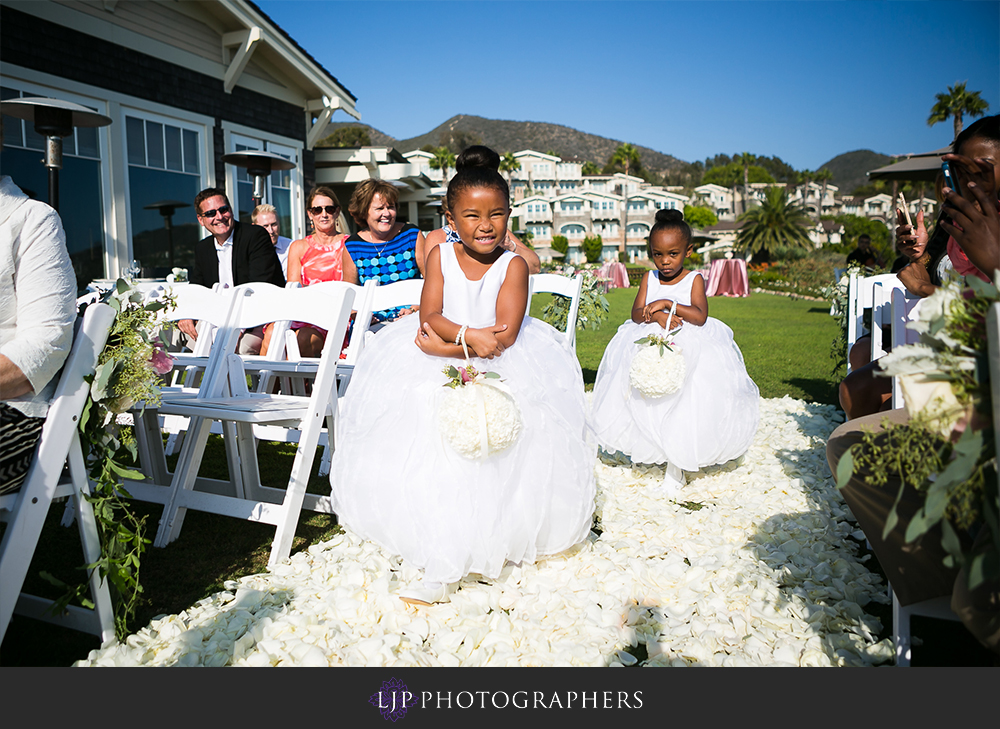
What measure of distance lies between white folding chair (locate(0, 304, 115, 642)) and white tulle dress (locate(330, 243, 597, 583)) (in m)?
0.99

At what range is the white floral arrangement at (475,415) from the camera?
104 inches

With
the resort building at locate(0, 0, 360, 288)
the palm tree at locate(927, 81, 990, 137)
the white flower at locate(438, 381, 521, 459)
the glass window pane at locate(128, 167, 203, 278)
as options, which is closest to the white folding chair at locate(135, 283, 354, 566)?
the white flower at locate(438, 381, 521, 459)

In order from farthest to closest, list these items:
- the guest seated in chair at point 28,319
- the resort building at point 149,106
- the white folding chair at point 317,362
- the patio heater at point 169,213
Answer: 1. the patio heater at point 169,213
2. the resort building at point 149,106
3. the white folding chair at point 317,362
4. the guest seated in chair at point 28,319

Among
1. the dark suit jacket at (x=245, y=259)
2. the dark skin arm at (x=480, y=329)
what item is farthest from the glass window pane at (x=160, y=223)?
the dark skin arm at (x=480, y=329)

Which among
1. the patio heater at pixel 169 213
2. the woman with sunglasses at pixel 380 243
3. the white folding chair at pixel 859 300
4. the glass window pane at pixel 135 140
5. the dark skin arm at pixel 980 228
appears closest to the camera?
the dark skin arm at pixel 980 228

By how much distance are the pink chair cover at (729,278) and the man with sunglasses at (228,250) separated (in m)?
27.1

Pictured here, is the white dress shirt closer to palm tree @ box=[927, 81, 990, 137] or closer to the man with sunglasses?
the man with sunglasses

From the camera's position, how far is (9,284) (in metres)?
2.31

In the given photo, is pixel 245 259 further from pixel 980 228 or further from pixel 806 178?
pixel 806 178

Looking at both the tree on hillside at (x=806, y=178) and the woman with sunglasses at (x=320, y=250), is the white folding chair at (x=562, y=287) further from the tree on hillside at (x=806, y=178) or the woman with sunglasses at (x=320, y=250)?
the tree on hillside at (x=806, y=178)

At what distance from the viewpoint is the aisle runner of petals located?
252cm

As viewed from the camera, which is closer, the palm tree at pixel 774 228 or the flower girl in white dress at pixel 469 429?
the flower girl in white dress at pixel 469 429

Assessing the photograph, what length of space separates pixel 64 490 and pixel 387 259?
3448 mm

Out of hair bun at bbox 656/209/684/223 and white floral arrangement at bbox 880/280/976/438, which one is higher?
hair bun at bbox 656/209/684/223
